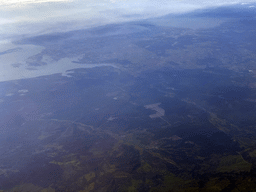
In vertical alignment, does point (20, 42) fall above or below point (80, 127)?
above

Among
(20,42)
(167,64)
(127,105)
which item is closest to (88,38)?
(20,42)

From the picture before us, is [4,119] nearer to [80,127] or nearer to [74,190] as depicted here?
[80,127]

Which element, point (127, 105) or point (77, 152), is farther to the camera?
point (127, 105)

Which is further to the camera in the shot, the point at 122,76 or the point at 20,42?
the point at 20,42

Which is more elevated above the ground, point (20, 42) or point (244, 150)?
point (20, 42)

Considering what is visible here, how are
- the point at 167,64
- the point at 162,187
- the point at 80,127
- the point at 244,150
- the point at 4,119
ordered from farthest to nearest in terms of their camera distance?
1. the point at 167,64
2. the point at 4,119
3. the point at 80,127
4. the point at 244,150
5. the point at 162,187

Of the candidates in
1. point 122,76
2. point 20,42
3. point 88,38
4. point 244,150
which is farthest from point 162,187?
point 20,42

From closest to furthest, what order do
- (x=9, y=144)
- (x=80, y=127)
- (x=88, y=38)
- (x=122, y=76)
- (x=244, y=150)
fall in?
(x=244, y=150)
(x=9, y=144)
(x=80, y=127)
(x=122, y=76)
(x=88, y=38)

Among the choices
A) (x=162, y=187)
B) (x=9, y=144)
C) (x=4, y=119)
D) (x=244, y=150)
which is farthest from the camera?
(x=4, y=119)

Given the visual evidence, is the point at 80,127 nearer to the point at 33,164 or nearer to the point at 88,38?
the point at 33,164
